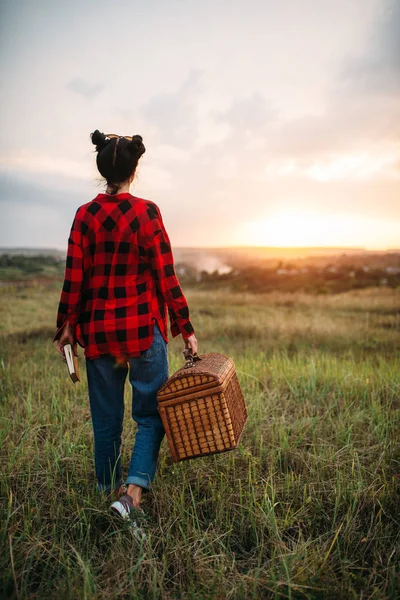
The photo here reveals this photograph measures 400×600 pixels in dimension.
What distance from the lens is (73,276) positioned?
232cm

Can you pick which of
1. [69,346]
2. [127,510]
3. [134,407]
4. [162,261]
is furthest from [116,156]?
[127,510]

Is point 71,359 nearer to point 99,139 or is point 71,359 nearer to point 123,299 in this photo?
point 123,299

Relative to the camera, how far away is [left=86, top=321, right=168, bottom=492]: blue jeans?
7.66ft

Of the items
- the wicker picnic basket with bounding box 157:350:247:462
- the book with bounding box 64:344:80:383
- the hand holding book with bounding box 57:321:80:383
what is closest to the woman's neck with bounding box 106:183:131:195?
the hand holding book with bounding box 57:321:80:383

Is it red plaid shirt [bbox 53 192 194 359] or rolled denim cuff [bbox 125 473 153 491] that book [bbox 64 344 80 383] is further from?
rolled denim cuff [bbox 125 473 153 491]

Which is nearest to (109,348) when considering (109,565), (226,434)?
(226,434)

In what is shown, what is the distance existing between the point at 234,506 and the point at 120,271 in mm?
1544

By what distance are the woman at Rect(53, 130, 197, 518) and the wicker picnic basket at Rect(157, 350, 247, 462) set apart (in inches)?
5.7

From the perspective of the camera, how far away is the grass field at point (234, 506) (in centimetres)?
188

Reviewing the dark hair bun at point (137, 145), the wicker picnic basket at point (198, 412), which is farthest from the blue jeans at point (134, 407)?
the dark hair bun at point (137, 145)

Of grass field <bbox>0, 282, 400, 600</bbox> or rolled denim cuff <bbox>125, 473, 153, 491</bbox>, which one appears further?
rolled denim cuff <bbox>125, 473, 153, 491</bbox>

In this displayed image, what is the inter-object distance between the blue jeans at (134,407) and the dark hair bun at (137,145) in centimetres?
99

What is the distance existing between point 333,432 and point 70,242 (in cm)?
263

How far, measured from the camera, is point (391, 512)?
2.48 metres
